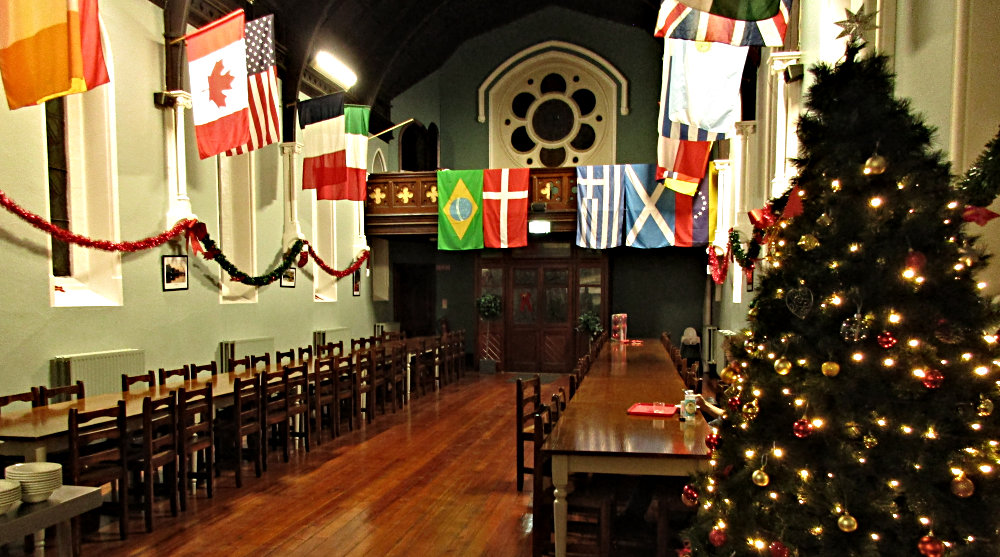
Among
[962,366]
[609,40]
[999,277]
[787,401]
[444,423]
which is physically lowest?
[444,423]

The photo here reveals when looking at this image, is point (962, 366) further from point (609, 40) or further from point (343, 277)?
point (609, 40)

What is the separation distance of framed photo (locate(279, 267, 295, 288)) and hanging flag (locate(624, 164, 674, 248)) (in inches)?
232

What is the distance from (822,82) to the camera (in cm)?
199

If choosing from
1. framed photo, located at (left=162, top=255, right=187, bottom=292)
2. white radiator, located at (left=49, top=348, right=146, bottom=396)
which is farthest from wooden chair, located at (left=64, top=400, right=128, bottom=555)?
framed photo, located at (left=162, top=255, right=187, bottom=292)

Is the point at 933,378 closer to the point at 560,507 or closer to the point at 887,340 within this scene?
the point at 887,340

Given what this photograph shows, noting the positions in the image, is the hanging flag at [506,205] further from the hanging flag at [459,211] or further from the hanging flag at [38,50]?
the hanging flag at [38,50]

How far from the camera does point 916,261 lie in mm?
1777

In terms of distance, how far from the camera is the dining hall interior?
9.00 feet

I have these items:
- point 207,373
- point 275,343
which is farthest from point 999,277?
point 275,343

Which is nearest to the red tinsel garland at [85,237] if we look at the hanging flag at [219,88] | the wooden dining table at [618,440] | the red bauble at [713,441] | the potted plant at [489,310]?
the hanging flag at [219,88]

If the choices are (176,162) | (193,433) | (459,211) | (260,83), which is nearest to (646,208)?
(459,211)

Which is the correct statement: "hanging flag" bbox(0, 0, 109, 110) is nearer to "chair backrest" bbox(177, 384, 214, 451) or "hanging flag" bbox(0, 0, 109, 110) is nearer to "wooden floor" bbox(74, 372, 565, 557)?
"chair backrest" bbox(177, 384, 214, 451)

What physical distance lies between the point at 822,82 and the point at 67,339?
7.13m

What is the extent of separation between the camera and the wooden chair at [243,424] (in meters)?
5.43
